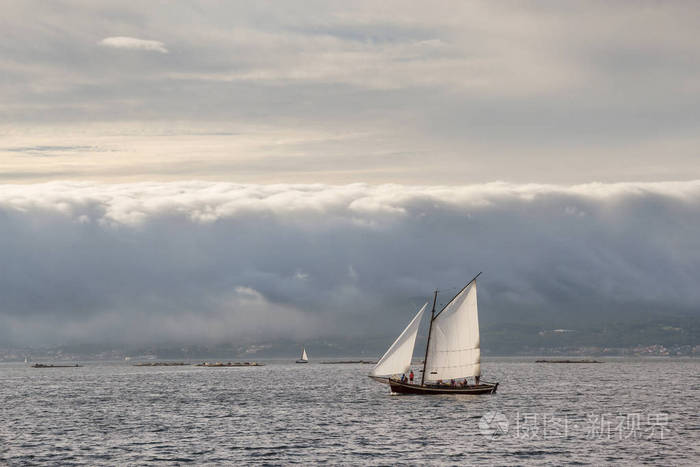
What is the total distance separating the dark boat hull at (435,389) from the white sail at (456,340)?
4.07 metres

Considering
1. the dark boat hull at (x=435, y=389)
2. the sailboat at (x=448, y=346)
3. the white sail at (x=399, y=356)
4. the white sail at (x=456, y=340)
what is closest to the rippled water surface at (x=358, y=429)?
the dark boat hull at (x=435, y=389)

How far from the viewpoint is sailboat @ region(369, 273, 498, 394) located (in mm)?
141375

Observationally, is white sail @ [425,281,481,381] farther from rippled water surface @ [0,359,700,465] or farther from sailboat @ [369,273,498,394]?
rippled water surface @ [0,359,700,465]

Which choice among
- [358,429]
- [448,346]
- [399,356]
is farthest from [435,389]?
[358,429]

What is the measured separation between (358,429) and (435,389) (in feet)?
163

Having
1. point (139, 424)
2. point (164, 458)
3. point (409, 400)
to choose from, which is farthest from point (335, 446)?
point (409, 400)

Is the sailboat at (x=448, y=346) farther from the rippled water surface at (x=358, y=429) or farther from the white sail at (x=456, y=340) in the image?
the rippled water surface at (x=358, y=429)

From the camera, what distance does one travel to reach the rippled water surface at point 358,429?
82.4 metres

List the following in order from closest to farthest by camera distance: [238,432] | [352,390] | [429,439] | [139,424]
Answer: [429,439]
[238,432]
[139,424]
[352,390]

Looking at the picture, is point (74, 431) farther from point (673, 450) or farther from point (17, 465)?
point (673, 450)

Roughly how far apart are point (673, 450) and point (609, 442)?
7510 millimetres

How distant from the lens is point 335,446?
89.2 m

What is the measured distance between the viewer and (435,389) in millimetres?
151500

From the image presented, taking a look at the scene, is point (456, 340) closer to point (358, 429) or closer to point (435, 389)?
point (435, 389)
